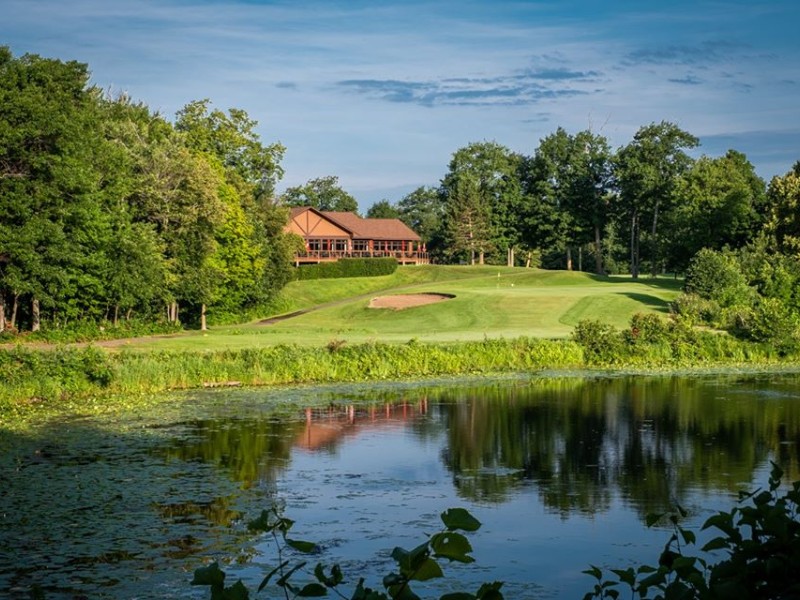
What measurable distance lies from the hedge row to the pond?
62.1 meters

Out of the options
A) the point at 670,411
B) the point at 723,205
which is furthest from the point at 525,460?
the point at 723,205

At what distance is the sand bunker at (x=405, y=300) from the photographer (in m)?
68.2

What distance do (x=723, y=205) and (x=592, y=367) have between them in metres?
50.3

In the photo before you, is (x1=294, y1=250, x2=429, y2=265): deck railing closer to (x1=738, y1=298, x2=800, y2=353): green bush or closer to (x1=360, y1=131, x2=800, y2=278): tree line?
(x1=360, y1=131, x2=800, y2=278): tree line

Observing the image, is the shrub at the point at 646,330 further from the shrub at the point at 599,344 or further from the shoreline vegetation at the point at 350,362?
the shrub at the point at 599,344

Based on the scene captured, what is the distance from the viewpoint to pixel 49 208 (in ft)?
159

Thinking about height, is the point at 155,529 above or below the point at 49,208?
below

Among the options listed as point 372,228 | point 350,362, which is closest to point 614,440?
point 350,362

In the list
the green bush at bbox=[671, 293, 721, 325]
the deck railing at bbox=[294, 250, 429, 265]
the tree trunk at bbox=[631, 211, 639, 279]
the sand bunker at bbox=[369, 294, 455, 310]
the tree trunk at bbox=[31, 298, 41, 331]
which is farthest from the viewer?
the deck railing at bbox=[294, 250, 429, 265]

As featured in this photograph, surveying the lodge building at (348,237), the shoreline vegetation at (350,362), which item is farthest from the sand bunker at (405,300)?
the lodge building at (348,237)

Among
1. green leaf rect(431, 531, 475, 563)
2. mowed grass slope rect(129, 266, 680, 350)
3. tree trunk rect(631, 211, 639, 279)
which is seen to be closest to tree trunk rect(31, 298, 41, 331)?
mowed grass slope rect(129, 266, 680, 350)

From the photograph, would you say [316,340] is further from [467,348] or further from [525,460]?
[525,460]

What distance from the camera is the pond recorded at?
1520cm

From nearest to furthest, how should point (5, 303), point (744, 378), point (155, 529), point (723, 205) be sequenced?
point (155, 529)
point (744, 378)
point (5, 303)
point (723, 205)
